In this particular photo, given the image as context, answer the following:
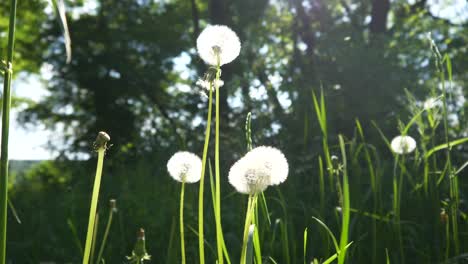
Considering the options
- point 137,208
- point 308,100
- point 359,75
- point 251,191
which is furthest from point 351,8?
point 251,191

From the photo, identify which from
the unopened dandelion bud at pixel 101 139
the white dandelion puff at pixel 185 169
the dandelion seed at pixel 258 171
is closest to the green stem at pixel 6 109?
the unopened dandelion bud at pixel 101 139

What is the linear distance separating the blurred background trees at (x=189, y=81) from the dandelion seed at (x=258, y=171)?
4.53 feet

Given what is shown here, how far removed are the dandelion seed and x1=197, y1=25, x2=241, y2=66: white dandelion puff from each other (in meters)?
0.21

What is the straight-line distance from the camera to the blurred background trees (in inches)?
155

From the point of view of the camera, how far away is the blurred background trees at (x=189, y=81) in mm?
3943

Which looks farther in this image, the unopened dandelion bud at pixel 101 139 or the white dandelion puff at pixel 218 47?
the white dandelion puff at pixel 218 47

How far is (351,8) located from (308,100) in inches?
281

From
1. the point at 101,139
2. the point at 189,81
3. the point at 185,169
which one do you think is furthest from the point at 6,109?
the point at 189,81

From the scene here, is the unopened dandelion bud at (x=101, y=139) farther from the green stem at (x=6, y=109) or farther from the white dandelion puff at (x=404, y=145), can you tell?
the white dandelion puff at (x=404, y=145)

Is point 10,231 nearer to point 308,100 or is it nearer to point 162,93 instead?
point 308,100

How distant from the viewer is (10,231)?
2.96 meters

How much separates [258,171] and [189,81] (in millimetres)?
6654

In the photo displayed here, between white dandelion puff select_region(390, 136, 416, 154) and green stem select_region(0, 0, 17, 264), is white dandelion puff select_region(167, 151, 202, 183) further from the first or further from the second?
white dandelion puff select_region(390, 136, 416, 154)

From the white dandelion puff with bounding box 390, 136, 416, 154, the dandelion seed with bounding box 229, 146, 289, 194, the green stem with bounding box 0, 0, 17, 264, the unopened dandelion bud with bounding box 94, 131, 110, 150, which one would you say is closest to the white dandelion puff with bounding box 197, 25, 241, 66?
the dandelion seed with bounding box 229, 146, 289, 194
